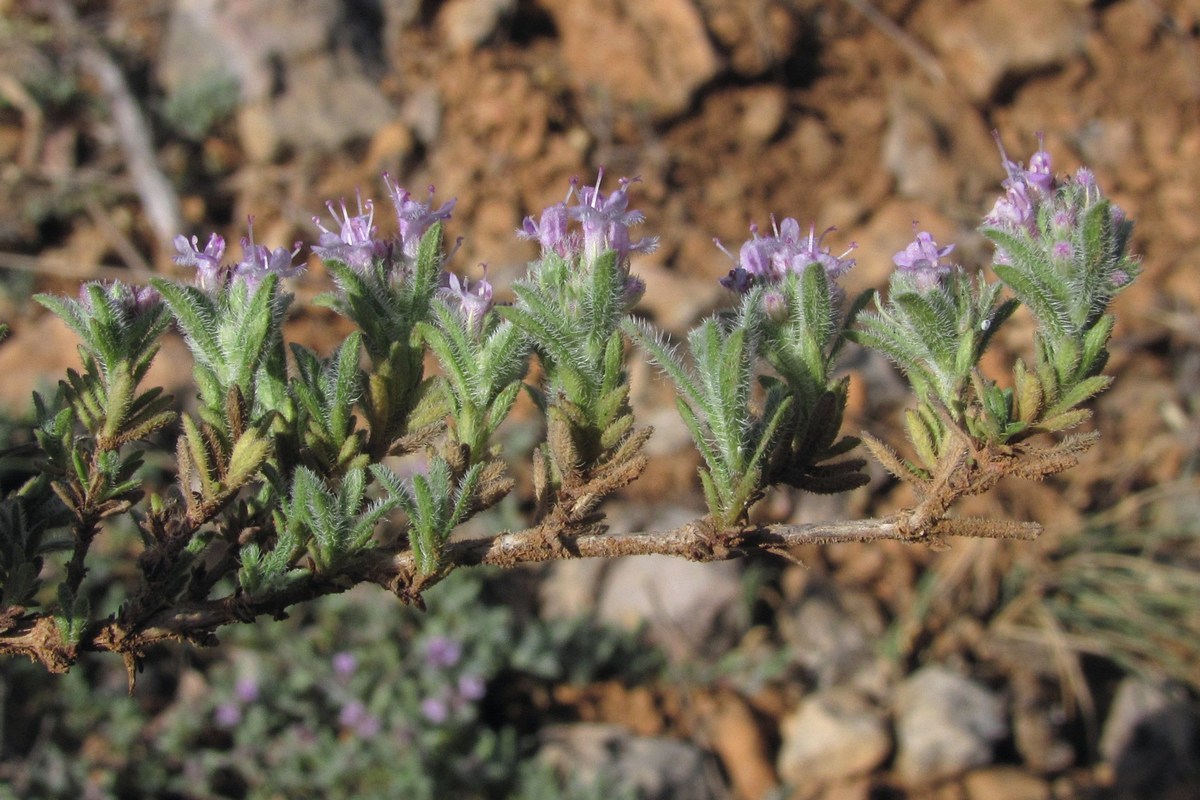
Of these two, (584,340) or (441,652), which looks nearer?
(584,340)

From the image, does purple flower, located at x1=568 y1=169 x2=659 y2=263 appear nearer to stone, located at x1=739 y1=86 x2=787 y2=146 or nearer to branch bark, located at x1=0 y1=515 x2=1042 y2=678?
branch bark, located at x1=0 y1=515 x2=1042 y2=678

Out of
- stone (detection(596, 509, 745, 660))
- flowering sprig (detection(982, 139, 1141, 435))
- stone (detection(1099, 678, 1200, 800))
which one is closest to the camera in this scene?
flowering sprig (detection(982, 139, 1141, 435))

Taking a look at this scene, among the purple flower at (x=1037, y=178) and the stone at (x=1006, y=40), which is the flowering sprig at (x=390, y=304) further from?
the stone at (x=1006, y=40)

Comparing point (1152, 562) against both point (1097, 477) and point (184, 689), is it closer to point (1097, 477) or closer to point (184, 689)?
point (1097, 477)

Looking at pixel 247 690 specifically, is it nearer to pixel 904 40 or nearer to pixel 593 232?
pixel 593 232

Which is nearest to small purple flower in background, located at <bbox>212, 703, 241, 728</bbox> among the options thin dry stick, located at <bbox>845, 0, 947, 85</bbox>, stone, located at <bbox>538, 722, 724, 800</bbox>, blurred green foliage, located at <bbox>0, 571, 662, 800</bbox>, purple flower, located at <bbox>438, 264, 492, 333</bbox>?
blurred green foliage, located at <bbox>0, 571, 662, 800</bbox>

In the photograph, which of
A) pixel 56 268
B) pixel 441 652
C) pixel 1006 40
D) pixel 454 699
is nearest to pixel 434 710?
pixel 454 699

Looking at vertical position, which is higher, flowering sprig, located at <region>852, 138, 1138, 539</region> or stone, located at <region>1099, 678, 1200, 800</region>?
flowering sprig, located at <region>852, 138, 1138, 539</region>
